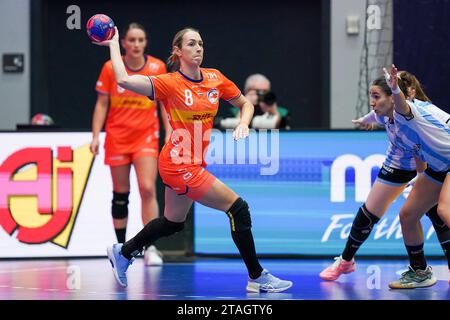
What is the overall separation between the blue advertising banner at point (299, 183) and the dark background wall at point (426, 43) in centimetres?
136

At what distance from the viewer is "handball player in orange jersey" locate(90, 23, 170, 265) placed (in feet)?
32.2

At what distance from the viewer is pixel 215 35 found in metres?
13.3

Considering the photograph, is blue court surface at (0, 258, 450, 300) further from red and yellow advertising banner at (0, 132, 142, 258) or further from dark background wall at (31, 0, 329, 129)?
dark background wall at (31, 0, 329, 129)

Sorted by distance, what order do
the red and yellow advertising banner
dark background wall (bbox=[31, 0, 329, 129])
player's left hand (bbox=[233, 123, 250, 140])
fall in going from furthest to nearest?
dark background wall (bbox=[31, 0, 329, 129]) → the red and yellow advertising banner → player's left hand (bbox=[233, 123, 250, 140])

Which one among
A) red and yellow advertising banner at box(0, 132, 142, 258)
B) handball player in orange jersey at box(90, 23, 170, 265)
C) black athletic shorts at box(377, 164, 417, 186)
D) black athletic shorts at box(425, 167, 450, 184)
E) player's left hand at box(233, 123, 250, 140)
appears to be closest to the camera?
player's left hand at box(233, 123, 250, 140)

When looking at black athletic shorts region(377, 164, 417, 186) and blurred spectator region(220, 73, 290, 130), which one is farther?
blurred spectator region(220, 73, 290, 130)

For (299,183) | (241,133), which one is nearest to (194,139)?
(241,133)

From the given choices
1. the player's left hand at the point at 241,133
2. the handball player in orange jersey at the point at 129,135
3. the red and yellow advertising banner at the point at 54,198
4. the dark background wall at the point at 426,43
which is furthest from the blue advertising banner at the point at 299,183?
the player's left hand at the point at 241,133

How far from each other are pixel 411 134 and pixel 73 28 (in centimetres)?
674

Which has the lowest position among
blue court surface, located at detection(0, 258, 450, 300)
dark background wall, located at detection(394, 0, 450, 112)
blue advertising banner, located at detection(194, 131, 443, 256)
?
blue court surface, located at detection(0, 258, 450, 300)

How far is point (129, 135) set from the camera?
988cm

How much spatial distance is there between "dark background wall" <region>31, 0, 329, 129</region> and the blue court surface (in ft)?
11.4

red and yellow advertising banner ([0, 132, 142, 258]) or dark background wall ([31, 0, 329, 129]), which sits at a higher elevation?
dark background wall ([31, 0, 329, 129])

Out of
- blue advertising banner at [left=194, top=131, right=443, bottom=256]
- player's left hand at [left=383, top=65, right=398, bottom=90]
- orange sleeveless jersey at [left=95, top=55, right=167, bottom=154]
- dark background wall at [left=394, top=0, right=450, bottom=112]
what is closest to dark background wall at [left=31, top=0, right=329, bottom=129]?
dark background wall at [left=394, top=0, right=450, bottom=112]
